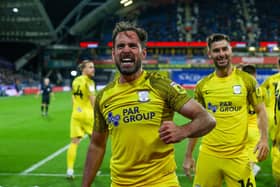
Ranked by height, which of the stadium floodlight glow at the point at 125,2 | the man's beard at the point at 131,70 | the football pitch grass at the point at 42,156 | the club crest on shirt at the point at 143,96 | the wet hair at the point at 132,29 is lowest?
the football pitch grass at the point at 42,156

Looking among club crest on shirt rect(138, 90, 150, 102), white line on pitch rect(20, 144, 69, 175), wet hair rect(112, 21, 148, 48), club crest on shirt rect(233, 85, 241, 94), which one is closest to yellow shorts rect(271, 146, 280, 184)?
club crest on shirt rect(233, 85, 241, 94)

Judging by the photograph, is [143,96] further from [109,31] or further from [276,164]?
[109,31]

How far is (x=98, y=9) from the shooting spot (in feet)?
177

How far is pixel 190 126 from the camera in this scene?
2.79 metres

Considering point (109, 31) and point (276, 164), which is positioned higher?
point (109, 31)

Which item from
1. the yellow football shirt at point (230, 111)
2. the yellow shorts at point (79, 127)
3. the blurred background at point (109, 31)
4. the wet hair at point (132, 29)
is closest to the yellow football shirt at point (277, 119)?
the yellow football shirt at point (230, 111)

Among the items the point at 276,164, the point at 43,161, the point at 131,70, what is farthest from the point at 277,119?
the point at 43,161

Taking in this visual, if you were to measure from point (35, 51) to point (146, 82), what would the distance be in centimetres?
4996

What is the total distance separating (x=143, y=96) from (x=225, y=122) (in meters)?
1.96

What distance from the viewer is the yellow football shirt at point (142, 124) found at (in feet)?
10.0

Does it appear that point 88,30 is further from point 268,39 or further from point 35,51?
point 268,39

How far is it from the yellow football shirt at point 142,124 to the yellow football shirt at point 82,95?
4904 mm

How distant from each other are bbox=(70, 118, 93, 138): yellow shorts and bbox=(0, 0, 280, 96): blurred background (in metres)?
33.5

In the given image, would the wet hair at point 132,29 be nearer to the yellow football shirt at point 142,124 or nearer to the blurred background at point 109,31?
the yellow football shirt at point 142,124
